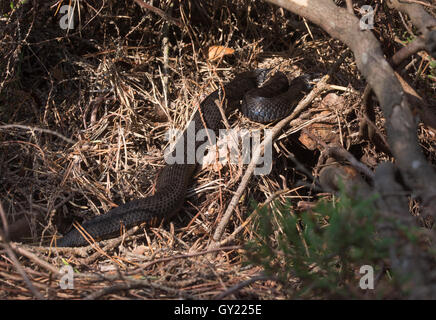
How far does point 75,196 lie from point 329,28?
277cm

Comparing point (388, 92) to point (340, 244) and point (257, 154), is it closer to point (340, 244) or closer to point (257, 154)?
A: point (340, 244)

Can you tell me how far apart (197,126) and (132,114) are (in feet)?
A: 2.29

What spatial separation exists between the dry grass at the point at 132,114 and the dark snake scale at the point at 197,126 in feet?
0.48

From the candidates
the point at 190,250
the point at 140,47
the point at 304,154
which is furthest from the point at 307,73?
the point at 190,250

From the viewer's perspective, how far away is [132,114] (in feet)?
14.4

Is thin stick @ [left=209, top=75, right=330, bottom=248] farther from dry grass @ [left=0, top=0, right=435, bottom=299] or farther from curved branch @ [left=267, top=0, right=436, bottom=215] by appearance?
curved branch @ [left=267, top=0, right=436, bottom=215]

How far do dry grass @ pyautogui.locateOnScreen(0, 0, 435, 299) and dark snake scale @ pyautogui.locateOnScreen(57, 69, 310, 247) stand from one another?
15cm

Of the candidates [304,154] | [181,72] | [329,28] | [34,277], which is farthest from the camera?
[181,72]

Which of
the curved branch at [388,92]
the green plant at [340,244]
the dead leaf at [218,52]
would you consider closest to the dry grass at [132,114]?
the dead leaf at [218,52]

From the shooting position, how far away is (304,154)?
173 inches

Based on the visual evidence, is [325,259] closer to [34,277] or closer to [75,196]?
[34,277]

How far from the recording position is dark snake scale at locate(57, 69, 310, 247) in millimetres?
3623

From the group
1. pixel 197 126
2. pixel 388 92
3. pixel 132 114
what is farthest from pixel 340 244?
pixel 132 114

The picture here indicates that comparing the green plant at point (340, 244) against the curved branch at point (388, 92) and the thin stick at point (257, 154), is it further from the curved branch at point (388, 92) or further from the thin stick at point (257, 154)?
the thin stick at point (257, 154)
